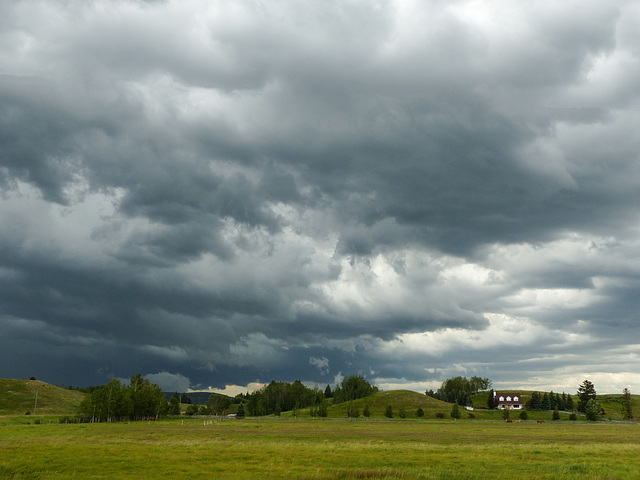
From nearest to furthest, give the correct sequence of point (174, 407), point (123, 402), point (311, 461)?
point (311, 461) < point (123, 402) < point (174, 407)

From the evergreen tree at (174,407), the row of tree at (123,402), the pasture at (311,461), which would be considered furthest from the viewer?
the evergreen tree at (174,407)

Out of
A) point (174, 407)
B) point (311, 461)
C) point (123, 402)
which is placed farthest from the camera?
point (174, 407)

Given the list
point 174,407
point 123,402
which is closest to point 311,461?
point 123,402

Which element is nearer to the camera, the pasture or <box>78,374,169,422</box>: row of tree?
the pasture

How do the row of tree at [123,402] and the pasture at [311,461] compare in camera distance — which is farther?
the row of tree at [123,402]

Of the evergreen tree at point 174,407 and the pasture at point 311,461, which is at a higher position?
the pasture at point 311,461

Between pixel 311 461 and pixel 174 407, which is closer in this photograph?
pixel 311 461

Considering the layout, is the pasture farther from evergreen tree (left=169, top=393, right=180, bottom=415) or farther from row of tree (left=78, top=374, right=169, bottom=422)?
evergreen tree (left=169, top=393, right=180, bottom=415)

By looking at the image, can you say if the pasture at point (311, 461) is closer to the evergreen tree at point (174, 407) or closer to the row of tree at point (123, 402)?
the row of tree at point (123, 402)

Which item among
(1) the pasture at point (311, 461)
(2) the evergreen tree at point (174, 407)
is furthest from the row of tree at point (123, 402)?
(1) the pasture at point (311, 461)

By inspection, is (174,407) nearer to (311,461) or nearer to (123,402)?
(123,402)

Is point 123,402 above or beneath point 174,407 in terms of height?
above

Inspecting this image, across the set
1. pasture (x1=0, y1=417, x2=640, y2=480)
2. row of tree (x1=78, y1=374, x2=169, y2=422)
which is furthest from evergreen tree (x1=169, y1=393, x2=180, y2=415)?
pasture (x1=0, y1=417, x2=640, y2=480)

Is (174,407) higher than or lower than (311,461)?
lower
